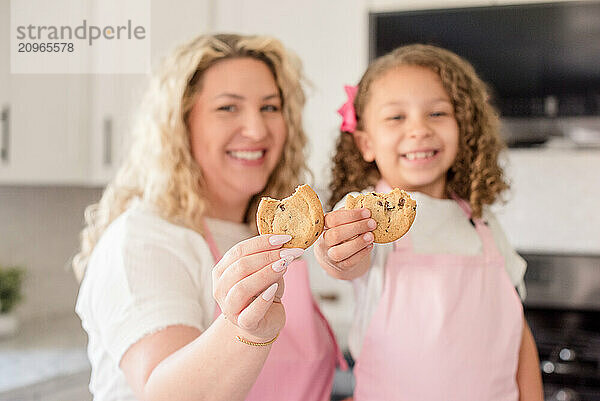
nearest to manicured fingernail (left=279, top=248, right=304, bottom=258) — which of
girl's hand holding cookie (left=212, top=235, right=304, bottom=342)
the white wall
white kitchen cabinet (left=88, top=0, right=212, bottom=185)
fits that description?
girl's hand holding cookie (left=212, top=235, right=304, bottom=342)

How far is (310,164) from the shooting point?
4.47 ft

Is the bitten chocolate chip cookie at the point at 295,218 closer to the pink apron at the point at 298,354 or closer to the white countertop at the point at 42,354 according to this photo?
the pink apron at the point at 298,354

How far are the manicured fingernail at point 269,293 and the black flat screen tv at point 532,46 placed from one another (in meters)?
0.79

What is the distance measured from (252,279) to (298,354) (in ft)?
0.78

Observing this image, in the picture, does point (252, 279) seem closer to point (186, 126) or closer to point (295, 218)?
point (295, 218)

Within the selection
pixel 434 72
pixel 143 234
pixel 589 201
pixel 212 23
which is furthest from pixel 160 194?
pixel 589 201

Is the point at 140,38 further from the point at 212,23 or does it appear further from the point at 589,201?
the point at 589,201

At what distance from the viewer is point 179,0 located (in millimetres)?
1055

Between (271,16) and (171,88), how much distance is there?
2.19ft

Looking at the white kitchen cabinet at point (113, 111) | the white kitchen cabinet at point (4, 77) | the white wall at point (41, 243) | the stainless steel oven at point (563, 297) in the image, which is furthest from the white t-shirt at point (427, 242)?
the white wall at point (41, 243)

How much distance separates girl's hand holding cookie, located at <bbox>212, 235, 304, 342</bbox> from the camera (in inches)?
16.2

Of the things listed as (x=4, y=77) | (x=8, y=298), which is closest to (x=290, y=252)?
(x=4, y=77)

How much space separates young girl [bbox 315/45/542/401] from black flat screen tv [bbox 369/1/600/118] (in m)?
0.57

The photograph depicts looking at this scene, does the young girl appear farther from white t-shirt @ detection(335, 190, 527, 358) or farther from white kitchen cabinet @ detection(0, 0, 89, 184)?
white kitchen cabinet @ detection(0, 0, 89, 184)
